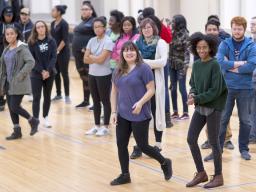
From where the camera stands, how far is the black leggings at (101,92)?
9188mm

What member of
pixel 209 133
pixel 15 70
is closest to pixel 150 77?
pixel 209 133

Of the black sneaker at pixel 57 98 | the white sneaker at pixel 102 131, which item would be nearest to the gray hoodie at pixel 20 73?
the white sneaker at pixel 102 131

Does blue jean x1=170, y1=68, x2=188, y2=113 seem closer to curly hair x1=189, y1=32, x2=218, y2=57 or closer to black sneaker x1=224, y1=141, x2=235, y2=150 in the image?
black sneaker x1=224, y1=141, x2=235, y2=150

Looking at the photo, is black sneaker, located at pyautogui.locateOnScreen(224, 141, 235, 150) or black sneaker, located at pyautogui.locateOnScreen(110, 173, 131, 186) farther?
black sneaker, located at pyautogui.locateOnScreen(224, 141, 235, 150)

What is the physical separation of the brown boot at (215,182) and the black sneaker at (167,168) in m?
0.46

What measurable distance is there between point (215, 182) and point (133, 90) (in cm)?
123

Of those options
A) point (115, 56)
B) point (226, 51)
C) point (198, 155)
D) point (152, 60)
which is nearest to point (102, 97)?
point (115, 56)

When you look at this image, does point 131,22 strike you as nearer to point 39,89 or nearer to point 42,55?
point 42,55

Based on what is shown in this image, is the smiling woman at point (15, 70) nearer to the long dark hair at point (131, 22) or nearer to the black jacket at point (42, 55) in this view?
the black jacket at point (42, 55)

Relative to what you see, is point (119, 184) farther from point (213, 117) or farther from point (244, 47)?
point (244, 47)

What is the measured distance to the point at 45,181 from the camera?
7.02m

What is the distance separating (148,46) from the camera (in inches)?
310

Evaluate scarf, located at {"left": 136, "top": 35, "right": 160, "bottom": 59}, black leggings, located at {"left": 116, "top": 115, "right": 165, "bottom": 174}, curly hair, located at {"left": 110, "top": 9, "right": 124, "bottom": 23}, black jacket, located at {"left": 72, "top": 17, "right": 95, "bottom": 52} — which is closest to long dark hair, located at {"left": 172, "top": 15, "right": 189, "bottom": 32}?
curly hair, located at {"left": 110, "top": 9, "right": 124, "bottom": 23}

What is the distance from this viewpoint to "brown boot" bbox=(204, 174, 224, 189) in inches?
258
